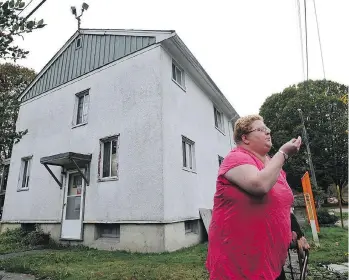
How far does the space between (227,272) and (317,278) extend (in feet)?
12.4

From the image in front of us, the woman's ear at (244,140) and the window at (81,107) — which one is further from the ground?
the window at (81,107)

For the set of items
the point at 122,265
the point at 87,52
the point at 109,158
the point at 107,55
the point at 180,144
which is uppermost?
the point at 87,52

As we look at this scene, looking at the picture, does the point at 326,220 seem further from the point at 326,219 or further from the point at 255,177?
the point at 255,177

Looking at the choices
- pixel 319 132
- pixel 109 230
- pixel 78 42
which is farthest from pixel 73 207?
pixel 319 132

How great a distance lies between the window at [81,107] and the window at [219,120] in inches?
272

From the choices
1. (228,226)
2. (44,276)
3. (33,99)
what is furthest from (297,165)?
(228,226)

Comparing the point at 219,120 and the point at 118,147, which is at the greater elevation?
the point at 219,120

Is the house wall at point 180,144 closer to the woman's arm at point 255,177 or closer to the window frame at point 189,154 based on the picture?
the window frame at point 189,154

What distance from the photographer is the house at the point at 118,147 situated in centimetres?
812

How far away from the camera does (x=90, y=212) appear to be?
9008 mm

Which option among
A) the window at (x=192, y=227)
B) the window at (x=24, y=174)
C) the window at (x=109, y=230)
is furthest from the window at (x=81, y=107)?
the window at (x=192, y=227)

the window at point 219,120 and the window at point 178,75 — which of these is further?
the window at point 219,120

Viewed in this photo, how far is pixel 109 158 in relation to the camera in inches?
368

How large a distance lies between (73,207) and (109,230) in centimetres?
196
